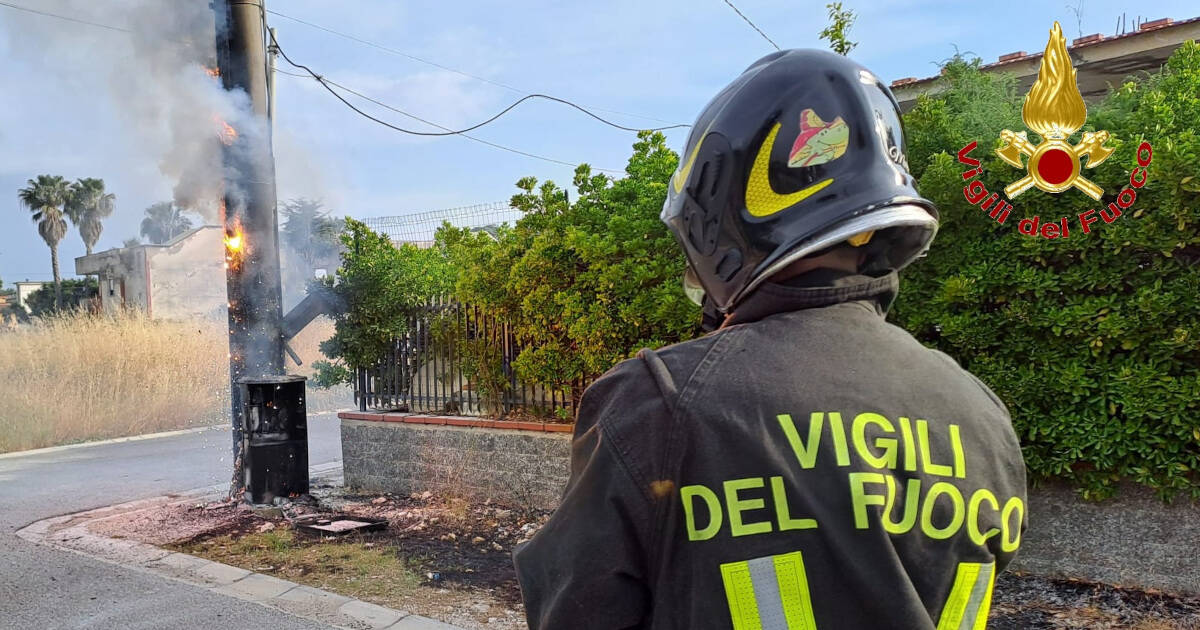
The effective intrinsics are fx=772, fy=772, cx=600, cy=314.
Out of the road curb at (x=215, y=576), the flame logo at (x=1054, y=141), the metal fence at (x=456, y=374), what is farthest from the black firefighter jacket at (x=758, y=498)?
the metal fence at (x=456, y=374)

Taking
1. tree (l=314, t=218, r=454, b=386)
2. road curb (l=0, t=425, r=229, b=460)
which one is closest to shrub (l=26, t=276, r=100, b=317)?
road curb (l=0, t=425, r=229, b=460)

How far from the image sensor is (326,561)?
5.50 m

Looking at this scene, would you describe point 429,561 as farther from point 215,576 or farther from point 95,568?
point 95,568

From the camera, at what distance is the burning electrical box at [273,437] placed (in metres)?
6.93

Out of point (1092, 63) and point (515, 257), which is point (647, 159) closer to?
point (515, 257)

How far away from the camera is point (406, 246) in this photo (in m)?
8.12

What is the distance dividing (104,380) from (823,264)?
597 inches

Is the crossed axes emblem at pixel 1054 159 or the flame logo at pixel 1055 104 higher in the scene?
the flame logo at pixel 1055 104

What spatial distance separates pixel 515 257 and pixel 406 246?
2002mm

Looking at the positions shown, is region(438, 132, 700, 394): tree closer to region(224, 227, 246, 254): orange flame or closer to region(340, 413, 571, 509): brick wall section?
region(340, 413, 571, 509): brick wall section

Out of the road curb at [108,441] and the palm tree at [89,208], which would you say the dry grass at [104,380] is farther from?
the palm tree at [89,208]

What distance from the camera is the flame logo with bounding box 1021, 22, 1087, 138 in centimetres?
444

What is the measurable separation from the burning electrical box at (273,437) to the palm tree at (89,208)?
125 ft

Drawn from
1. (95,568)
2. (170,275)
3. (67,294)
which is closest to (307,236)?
(95,568)
